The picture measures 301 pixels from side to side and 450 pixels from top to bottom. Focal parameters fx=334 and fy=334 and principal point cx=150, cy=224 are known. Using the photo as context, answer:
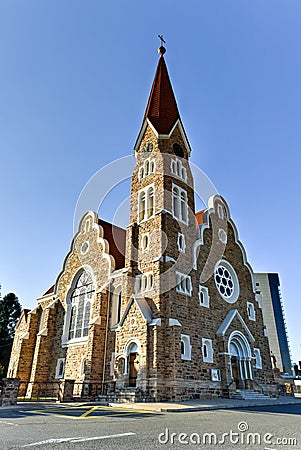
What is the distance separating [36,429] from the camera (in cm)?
756

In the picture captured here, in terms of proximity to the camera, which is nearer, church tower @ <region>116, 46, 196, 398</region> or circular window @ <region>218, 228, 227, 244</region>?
church tower @ <region>116, 46, 196, 398</region>

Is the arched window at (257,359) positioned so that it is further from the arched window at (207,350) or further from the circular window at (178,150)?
the circular window at (178,150)

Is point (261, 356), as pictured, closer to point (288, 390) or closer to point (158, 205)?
point (288, 390)

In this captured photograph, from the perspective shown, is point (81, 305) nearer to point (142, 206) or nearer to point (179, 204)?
point (142, 206)

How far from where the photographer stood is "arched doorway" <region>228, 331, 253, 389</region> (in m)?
22.3

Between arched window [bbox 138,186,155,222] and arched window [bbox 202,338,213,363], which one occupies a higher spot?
arched window [bbox 138,186,155,222]

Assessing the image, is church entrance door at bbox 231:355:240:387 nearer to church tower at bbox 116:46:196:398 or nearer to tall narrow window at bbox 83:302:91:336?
church tower at bbox 116:46:196:398

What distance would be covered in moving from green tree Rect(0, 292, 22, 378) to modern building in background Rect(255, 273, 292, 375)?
56.6m

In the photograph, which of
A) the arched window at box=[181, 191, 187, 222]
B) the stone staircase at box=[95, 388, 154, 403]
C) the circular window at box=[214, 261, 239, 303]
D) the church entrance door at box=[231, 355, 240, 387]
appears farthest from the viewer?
the circular window at box=[214, 261, 239, 303]

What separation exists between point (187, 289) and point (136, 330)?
4224 millimetres

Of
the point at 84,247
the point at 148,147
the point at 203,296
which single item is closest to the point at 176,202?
the point at 148,147

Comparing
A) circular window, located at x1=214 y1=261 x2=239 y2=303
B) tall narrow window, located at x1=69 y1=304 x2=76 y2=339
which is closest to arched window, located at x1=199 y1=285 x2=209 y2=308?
circular window, located at x1=214 y1=261 x2=239 y2=303

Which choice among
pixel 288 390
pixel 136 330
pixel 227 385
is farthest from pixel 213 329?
pixel 288 390

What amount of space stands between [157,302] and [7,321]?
34.4 metres
